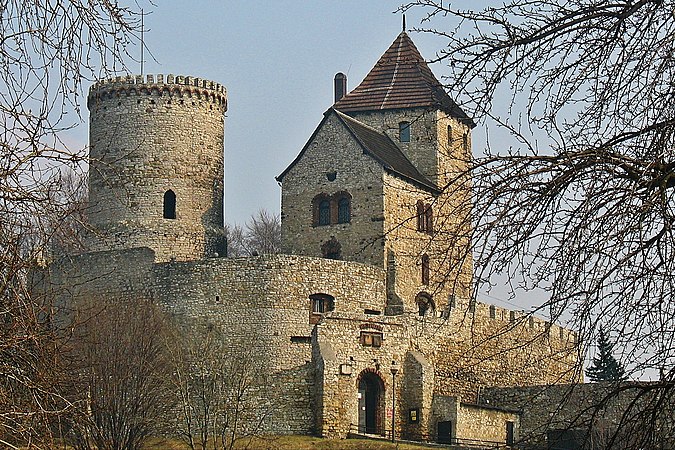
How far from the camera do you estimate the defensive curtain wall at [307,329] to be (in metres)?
33.6

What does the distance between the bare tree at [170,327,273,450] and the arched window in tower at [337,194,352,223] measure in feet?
20.6

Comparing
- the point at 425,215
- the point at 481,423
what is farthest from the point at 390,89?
the point at 425,215

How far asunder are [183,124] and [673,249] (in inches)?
1278

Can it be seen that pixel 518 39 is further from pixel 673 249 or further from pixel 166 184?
pixel 166 184

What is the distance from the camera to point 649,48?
338 inches

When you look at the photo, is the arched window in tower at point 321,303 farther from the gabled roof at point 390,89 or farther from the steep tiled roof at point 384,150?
the gabled roof at point 390,89

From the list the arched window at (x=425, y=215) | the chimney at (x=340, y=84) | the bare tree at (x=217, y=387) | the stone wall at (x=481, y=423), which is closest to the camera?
the arched window at (x=425, y=215)

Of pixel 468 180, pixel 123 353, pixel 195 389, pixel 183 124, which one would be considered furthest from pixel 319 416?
pixel 468 180

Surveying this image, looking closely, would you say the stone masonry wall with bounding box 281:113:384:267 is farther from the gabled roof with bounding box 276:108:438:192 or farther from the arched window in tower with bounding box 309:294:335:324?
the arched window in tower with bounding box 309:294:335:324

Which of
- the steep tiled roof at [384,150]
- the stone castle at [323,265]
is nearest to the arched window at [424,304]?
the stone castle at [323,265]

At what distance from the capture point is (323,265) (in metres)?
35.3

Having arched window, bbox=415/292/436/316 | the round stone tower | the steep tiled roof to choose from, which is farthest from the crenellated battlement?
arched window, bbox=415/292/436/316

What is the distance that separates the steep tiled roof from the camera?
38.5 m

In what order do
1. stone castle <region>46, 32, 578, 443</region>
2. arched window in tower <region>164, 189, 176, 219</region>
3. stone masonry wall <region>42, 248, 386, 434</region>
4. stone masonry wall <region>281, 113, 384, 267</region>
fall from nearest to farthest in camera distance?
stone masonry wall <region>42, 248, 386, 434</region>, stone castle <region>46, 32, 578, 443</region>, stone masonry wall <region>281, 113, 384, 267</region>, arched window in tower <region>164, 189, 176, 219</region>
